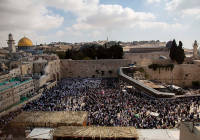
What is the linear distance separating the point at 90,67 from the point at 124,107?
54.9 feet

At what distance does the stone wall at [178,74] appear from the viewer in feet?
85.7

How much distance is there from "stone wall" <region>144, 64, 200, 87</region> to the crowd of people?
828cm

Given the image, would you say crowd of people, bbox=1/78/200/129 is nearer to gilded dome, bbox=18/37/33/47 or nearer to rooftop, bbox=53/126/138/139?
rooftop, bbox=53/126/138/139

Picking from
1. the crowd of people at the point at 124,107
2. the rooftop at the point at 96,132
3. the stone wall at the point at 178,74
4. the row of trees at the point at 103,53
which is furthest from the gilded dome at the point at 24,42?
the rooftop at the point at 96,132

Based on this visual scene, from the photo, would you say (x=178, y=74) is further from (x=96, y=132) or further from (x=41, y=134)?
(x=41, y=134)

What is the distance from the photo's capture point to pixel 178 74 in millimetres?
26453

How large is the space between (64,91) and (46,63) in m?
8.90

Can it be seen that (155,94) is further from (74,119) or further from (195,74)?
(195,74)

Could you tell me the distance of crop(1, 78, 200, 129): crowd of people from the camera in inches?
459

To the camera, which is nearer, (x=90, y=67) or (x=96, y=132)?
(x=96, y=132)

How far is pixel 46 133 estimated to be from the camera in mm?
8836

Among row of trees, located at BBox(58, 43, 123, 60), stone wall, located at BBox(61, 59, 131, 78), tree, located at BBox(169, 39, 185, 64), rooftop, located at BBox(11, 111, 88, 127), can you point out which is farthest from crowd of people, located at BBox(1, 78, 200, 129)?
row of trees, located at BBox(58, 43, 123, 60)

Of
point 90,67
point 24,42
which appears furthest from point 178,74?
point 24,42

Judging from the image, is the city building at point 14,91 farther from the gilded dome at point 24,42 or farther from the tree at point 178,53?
the tree at point 178,53
